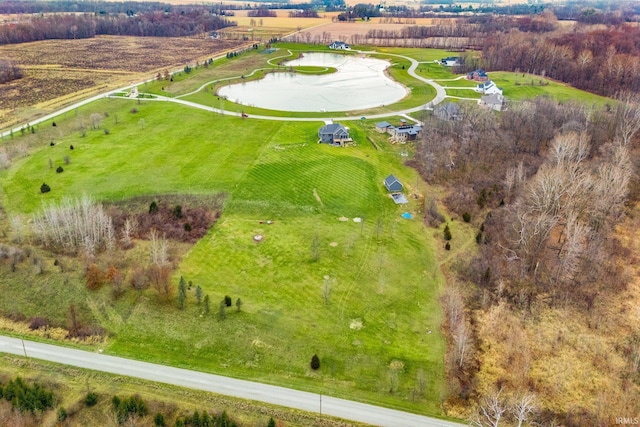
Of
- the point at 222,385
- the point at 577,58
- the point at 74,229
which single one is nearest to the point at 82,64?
the point at 74,229

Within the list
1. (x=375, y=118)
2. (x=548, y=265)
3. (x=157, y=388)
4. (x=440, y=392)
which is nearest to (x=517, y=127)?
(x=375, y=118)

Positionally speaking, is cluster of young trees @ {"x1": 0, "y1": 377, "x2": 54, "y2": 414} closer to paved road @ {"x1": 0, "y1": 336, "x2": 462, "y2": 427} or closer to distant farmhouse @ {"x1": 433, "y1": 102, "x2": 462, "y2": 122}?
paved road @ {"x1": 0, "y1": 336, "x2": 462, "y2": 427}

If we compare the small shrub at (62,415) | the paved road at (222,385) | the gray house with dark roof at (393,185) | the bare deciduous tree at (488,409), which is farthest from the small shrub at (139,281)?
the gray house with dark roof at (393,185)

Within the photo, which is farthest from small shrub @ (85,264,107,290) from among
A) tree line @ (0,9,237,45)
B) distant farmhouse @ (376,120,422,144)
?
tree line @ (0,9,237,45)

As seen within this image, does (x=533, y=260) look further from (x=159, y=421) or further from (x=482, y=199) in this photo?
(x=159, y=421)

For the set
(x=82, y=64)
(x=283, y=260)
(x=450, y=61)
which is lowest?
(x=283, y=260)
